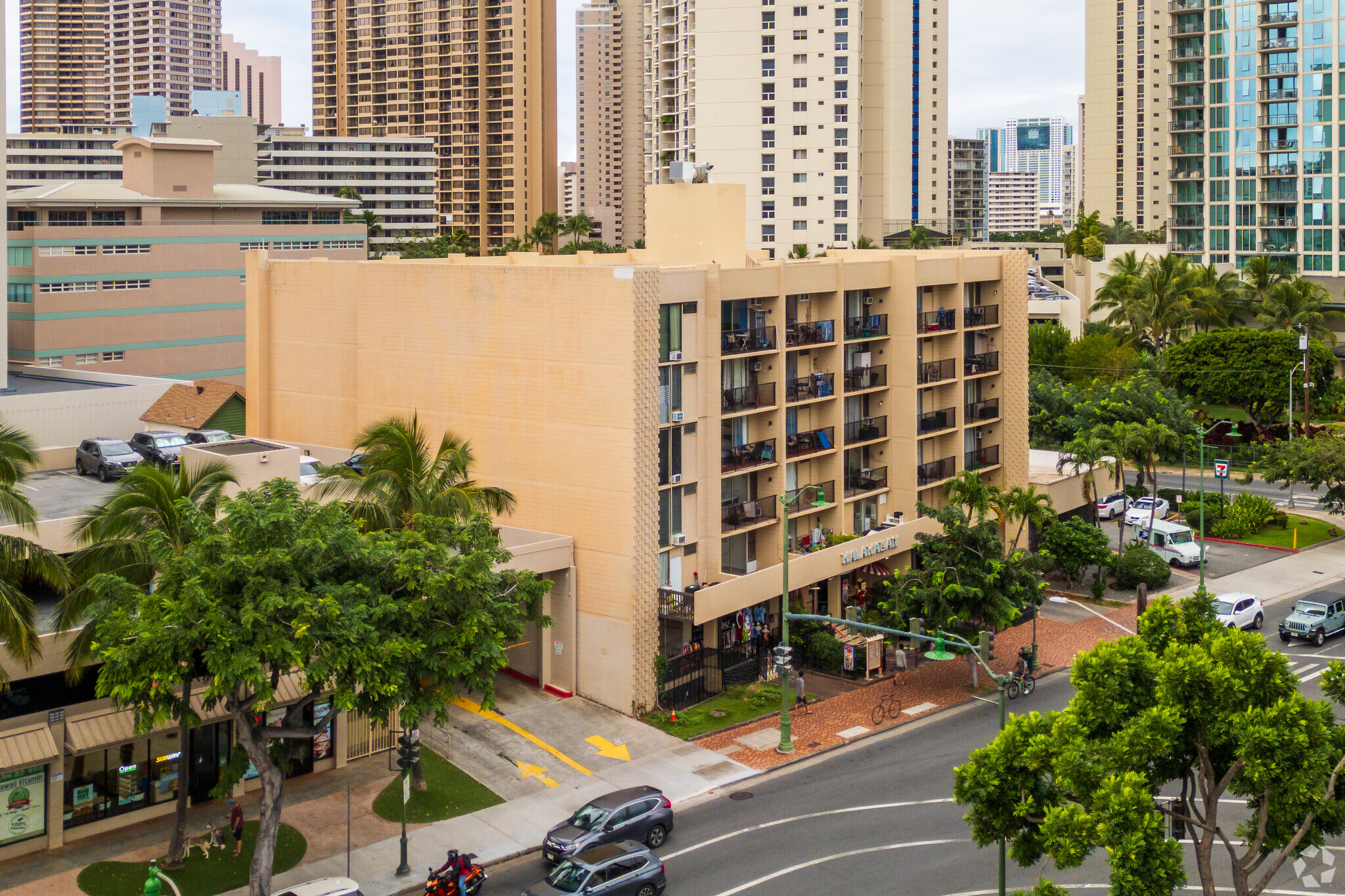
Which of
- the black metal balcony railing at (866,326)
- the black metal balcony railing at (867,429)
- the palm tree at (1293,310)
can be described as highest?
the palm tree at (1293,310)

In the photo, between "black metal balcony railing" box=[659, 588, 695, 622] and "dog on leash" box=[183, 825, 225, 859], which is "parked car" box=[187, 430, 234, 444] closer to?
"black metal balcony railing" box=[659, 588, 695, 622]

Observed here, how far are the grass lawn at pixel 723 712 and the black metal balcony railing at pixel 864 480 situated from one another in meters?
11.7

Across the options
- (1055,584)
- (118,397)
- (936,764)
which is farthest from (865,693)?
(118,397)

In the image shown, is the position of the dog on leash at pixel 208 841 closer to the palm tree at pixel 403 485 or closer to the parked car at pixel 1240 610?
the palm tree at pixel 403 485

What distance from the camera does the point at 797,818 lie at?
36594mm

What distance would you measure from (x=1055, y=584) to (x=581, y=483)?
26.8 meters

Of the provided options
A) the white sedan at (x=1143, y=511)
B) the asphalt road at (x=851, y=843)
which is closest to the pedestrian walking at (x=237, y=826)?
the asphalt road at (x=851, y=843)

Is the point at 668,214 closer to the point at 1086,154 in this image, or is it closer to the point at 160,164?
the point at 160,164

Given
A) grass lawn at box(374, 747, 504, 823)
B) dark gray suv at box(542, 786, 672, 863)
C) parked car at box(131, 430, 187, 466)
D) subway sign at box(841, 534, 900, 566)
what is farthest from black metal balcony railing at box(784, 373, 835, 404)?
parked car at box(131, 430, 187, 466)

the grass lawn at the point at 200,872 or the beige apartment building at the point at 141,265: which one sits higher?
the beige apartment building at the point at 141,265

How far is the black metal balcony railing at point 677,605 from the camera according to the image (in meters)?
45.2

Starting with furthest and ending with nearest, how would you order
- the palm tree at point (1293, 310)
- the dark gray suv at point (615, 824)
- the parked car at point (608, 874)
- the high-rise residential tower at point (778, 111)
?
the high-rise residential tower at point (778, 111) < the palm tree at point (1293, 310) < the dark gray suv at point (615, 824) < the parked car at point (608, 874)

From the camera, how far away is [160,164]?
102 metres

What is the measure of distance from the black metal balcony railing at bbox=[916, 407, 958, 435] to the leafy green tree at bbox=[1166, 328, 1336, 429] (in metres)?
41.5
